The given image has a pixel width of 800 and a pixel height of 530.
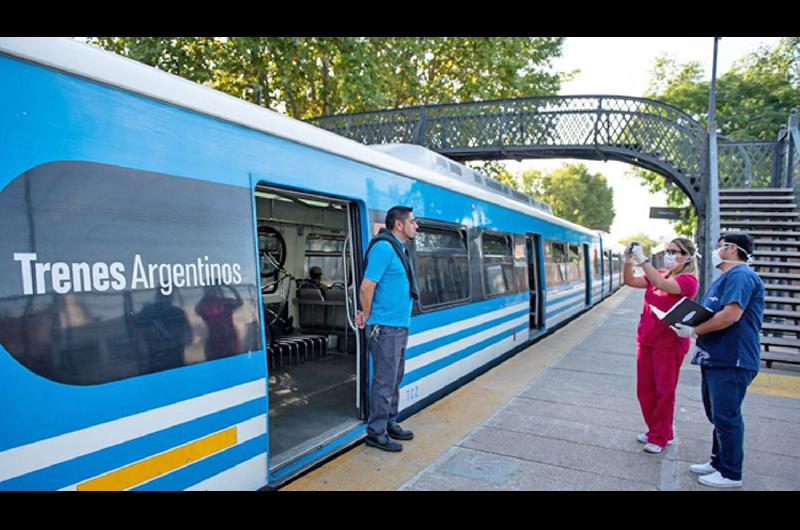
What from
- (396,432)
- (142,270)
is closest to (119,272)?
(142,270)

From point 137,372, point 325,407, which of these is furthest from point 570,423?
point 137,372

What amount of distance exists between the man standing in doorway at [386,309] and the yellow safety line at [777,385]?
5369 millimetres

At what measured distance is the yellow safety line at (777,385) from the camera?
6.57 meters

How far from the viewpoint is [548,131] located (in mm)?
13523

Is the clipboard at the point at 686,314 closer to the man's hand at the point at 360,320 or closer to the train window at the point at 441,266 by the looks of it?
the train window at the point at 441,266

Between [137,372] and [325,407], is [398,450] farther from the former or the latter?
[137,372]

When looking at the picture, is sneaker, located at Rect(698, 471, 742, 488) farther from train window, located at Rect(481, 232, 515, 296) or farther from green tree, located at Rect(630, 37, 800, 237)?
green tree, located at Rect(630, 37, 800, 237)

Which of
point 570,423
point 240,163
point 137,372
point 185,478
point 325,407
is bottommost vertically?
point 570,423

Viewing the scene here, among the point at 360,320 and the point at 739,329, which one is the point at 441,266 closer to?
the point at 360,320

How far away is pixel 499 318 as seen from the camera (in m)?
7.57

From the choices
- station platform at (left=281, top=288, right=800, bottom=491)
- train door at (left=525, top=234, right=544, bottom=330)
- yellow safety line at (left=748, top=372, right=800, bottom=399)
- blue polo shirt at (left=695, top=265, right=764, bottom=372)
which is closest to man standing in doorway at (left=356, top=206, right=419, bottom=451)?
station platform at (left=281, top=288, right=800, bottom=491)

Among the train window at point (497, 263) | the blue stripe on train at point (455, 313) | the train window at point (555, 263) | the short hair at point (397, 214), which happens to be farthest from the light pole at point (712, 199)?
the short hair at point (397, 214)

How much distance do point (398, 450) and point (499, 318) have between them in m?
3.77

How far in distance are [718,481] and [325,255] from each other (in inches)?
249
